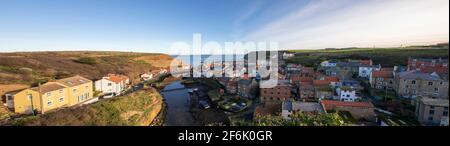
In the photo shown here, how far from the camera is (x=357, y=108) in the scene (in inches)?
386

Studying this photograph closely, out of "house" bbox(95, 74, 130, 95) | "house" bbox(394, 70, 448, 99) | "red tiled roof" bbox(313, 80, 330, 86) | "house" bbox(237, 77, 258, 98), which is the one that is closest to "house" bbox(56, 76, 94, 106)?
"house" bbox(95, 74, 130, 95)

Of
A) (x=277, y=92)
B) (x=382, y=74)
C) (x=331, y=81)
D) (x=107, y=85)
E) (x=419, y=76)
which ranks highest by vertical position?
(x=419, y=76)

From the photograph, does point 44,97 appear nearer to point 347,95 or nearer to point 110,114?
point 110,114

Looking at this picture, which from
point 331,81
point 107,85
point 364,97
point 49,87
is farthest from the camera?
point 107,85

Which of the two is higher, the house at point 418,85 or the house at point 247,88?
the house at point 418,85

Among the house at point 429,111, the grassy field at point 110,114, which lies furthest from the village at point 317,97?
the grassy field at point 110,114

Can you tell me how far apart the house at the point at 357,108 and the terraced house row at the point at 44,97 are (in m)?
13.2

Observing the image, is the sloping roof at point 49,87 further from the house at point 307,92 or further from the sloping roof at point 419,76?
the sloping roof at point 419,76

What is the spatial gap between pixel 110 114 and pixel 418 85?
15804 millimetres

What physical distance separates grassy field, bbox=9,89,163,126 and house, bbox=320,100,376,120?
30.2ft

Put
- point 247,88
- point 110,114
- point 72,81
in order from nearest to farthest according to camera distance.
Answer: point 110,114, point 72,81, point 247,88

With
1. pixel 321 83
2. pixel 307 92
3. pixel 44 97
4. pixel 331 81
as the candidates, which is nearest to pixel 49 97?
pixel 44 97

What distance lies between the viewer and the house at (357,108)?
959 cm
